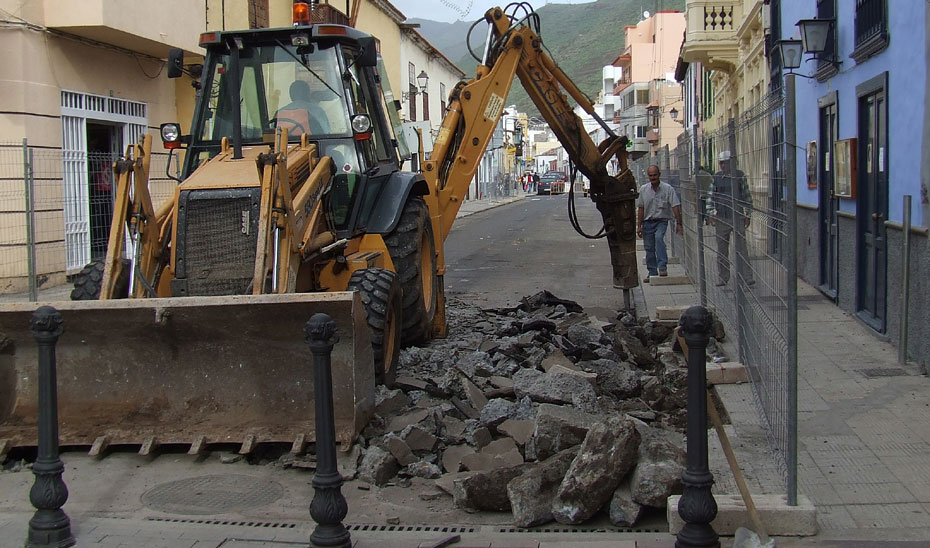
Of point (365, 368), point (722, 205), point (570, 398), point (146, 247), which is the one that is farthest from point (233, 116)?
point (722, 205)

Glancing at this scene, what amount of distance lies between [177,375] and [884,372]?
213 inches

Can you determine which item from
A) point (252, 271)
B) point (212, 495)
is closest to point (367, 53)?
point (252, 271)

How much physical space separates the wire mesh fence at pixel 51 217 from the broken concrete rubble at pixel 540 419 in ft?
18.6

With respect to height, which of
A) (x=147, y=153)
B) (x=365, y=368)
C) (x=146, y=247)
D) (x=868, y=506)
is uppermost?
(x=147, y=153)

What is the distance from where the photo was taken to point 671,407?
712cm

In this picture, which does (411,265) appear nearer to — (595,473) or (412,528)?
(412,528)

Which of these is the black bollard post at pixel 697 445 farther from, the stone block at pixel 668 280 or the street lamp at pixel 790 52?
the stone block at pixel 668 280

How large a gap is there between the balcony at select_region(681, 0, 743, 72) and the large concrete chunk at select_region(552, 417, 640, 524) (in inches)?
798

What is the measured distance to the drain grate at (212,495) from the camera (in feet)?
17.4

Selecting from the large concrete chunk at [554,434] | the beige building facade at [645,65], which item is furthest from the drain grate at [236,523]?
the beige building facade at [645,65]

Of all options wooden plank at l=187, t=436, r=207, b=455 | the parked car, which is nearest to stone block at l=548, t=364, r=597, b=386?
wooden plank at l=187, t=436, r=207, b=455

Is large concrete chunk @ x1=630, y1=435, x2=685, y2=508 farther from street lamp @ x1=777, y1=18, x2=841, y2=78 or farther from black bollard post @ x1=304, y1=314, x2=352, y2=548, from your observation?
street lamp @ x1=777, y1=18, x2=841, y2=78

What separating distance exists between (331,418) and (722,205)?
440 cm

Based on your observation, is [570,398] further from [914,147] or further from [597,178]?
[597,178]
